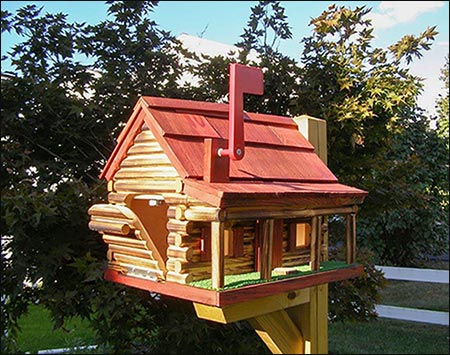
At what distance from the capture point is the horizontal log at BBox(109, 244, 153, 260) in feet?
2.81

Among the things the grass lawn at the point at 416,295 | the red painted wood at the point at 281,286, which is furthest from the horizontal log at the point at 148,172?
the grass lawn at the point at 416,295

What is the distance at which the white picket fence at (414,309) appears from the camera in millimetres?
2387

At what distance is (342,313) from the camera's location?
1553 millimetres

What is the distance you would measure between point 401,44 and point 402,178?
47 cm

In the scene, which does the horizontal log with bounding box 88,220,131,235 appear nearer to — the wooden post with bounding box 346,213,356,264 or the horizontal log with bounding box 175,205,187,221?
the horizontal log with bounding box 175,205,187,221

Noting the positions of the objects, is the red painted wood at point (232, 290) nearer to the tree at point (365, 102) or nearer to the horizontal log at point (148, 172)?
the horizontal log at point (148, 172)

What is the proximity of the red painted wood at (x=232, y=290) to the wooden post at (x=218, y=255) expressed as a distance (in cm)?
2

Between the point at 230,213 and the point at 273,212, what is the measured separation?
0.09 metres

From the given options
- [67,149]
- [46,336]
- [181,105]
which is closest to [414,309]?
[46,336]

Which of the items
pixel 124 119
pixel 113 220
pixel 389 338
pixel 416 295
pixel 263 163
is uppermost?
pixel 124 119

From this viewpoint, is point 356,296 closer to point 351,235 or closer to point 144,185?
point 351,235

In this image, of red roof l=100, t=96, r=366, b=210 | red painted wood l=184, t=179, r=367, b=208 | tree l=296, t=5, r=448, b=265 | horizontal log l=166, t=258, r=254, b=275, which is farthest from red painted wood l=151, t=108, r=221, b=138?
tree l=296, t=5, r=448, b=265

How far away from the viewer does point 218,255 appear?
725mm

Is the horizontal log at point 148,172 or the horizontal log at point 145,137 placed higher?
the horizontal log at point 145,137
